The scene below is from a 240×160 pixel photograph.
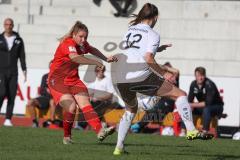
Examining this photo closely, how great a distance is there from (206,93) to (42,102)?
397cm

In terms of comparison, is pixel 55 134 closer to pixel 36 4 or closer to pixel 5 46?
pixel 5 46

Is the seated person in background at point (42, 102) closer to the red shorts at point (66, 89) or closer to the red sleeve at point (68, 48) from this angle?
the red shorts at point (66, 89)

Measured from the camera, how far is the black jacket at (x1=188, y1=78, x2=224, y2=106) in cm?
1741

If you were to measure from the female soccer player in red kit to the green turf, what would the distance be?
0.47 metres

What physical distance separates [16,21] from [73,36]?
12.5 metres

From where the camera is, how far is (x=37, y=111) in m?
19.3

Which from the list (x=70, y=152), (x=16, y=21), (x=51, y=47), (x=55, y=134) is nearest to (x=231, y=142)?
(x=55, y=134)

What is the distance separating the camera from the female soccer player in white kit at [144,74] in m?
10.3

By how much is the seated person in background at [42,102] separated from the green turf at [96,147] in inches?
142

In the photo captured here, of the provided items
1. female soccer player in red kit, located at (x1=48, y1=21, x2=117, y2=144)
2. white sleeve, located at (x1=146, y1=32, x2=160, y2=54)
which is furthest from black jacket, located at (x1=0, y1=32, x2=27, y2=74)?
white sleeve, located at (x1=146, y1=32, x2=160, y2=54)

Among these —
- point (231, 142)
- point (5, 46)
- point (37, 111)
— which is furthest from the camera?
point (37, 111)

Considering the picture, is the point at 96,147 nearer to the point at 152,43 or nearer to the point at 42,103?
the point at 152,43

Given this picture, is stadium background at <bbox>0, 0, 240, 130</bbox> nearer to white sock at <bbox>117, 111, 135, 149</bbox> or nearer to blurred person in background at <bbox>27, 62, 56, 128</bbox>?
blurred person in background at <bbox>27, 62, 56, 128</bbox>

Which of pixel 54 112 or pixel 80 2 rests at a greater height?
pixel 80 2
